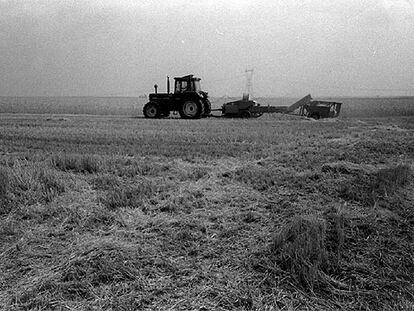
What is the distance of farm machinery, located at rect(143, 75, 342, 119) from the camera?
23.2 metres

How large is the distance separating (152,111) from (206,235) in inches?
786

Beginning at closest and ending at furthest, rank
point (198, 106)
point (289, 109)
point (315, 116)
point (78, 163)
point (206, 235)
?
point (206, 235)
point (78, 163)
point (198, 106)
point (315, 116)
point (289, 109)

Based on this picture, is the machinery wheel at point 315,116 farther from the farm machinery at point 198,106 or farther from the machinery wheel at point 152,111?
the machinery wheel at point 152,111

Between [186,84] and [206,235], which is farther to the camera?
[186,84]

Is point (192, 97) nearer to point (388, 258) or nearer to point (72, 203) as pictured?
point (72, 203)

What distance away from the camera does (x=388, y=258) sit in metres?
4.38

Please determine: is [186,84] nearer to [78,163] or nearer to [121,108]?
[78,163]

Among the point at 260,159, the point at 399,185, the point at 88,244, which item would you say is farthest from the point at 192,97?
the point at 88,244

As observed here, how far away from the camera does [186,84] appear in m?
23.4

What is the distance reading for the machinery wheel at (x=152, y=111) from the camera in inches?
948

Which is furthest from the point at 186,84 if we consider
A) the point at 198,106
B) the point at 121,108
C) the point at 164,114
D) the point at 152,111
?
the point at 121,108

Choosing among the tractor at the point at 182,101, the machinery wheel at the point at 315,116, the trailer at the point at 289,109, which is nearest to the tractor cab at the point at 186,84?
the tractor at the point at 182,101

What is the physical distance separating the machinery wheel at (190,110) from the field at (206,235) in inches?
576

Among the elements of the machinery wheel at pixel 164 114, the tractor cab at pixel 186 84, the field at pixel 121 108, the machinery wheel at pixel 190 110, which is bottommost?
the field at pixel 121 108
